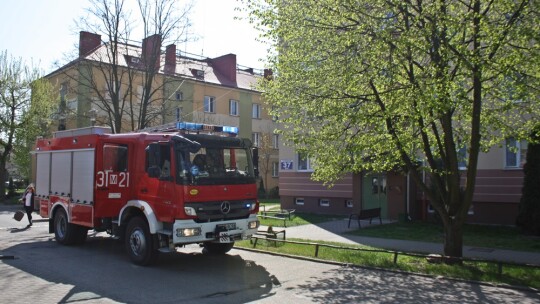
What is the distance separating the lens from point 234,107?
43.9 m

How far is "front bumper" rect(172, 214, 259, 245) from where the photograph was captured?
963 centimetres

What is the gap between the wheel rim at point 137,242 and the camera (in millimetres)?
10320

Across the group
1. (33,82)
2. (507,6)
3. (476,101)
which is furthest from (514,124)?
(33,82)

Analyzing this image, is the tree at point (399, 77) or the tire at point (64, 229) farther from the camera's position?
the tire at point (64, 229)

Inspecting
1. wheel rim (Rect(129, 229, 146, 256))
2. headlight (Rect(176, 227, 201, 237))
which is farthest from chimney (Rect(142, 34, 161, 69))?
headlight (Rect(176, 227, 201, 237))

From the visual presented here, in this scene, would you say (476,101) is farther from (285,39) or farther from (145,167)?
(145,167)

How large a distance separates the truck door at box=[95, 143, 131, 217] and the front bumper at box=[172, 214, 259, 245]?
2.17 m

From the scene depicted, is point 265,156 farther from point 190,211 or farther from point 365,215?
point 190,211

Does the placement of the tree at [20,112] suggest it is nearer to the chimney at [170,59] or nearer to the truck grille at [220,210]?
the chimney at [170,59]

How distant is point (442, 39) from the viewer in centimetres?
895

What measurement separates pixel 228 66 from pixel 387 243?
113 ft

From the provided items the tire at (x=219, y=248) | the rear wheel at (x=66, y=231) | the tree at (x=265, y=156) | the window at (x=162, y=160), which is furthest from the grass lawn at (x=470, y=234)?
the tree at (x=265, y=156)

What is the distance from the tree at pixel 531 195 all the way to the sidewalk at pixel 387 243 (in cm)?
314

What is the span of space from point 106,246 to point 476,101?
996 centimetres
